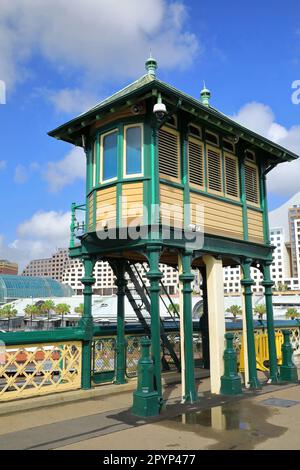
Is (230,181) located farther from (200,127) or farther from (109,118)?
(109,118)

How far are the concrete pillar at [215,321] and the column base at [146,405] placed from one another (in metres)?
2.56

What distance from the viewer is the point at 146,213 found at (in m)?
8.99

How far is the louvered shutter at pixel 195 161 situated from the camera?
33.7ft

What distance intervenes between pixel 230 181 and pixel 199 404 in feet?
18.9

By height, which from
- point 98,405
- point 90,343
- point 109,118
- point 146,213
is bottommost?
point 98,405

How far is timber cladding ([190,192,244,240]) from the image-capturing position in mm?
10094

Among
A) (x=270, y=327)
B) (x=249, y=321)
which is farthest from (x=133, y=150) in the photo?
(x=270, y=327)

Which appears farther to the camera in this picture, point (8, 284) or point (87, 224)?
point (8, 284)

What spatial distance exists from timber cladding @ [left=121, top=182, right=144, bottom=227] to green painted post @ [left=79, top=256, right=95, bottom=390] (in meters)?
2.02

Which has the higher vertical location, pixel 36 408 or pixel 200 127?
pixel 200 127

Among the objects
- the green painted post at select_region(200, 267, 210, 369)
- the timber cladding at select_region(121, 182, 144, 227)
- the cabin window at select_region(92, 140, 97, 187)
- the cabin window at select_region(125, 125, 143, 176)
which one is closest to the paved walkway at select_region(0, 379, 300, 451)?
the timber cladding at select_region(121, 182, 144, 227)
